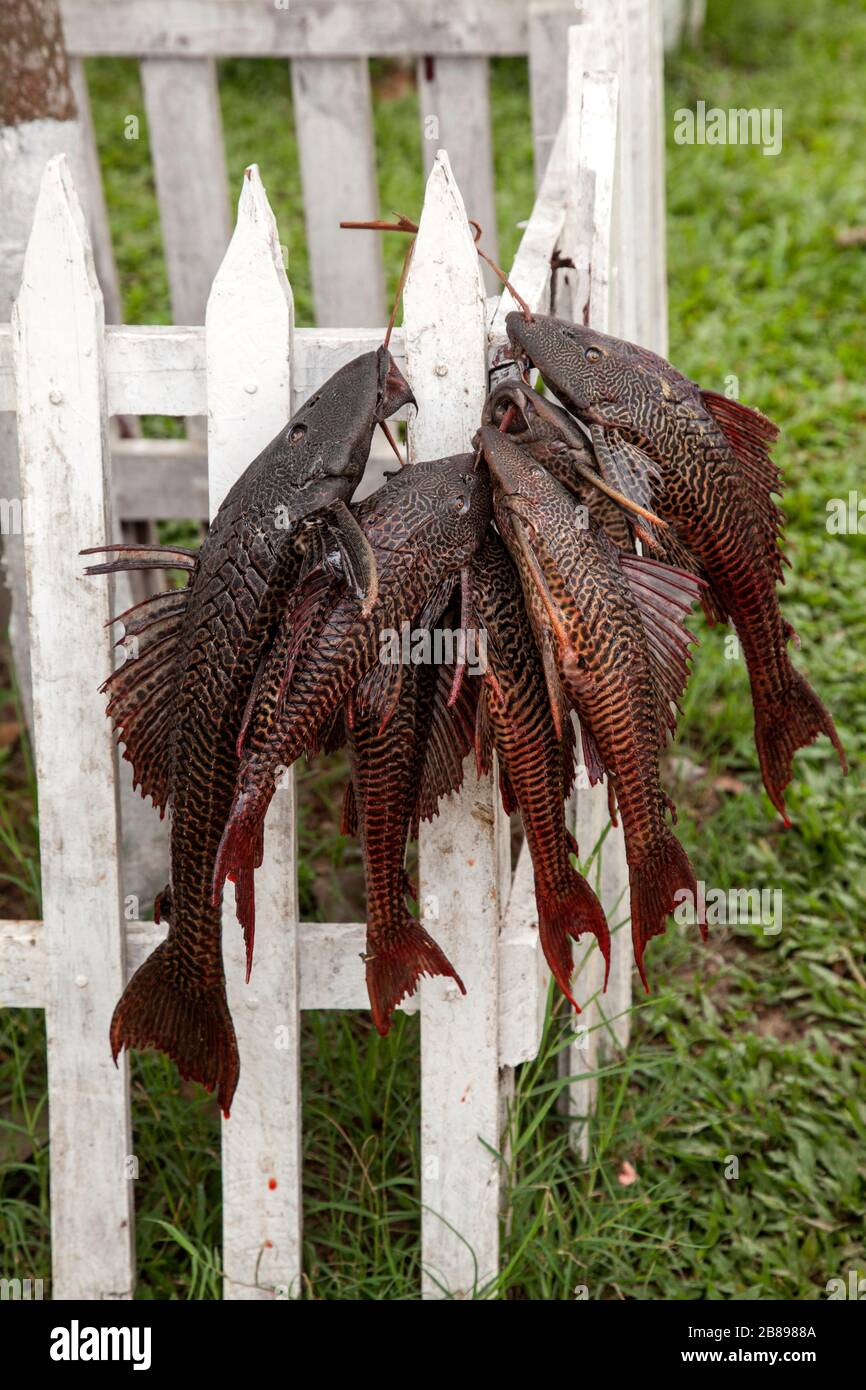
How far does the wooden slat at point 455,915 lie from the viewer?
8.09 ft

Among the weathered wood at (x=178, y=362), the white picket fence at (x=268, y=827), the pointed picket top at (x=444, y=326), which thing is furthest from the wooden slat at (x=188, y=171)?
the pointed picket top at (x=444, y=326)

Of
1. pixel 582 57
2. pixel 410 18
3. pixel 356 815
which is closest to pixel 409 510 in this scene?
pixel 356 815

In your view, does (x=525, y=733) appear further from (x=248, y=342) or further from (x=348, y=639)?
(x=248, y=342)

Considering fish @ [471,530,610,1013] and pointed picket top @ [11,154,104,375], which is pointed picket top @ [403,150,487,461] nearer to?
fish @ [471,530,610,1013]

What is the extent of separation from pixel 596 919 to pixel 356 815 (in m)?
0.42

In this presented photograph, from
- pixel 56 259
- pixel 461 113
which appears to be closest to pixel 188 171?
pixel 461 113

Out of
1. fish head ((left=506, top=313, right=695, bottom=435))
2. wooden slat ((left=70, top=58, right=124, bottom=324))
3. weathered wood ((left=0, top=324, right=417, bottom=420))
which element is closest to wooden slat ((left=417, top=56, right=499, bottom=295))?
wooden slat ((left=70, top=58, right=124, bottom=324))

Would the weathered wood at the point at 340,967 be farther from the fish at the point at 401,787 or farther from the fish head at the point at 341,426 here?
the fish head at the point at 341,426

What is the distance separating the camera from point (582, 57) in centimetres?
322

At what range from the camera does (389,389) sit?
232cm

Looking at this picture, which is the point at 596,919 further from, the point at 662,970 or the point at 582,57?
the point at 582,57

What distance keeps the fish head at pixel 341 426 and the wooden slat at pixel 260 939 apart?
10.3 inches

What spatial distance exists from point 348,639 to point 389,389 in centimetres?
40
